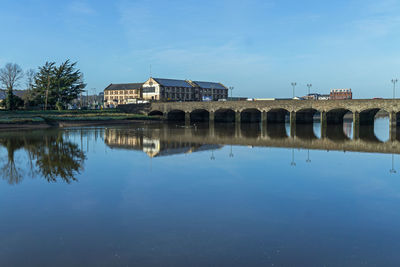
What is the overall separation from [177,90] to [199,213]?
140813mm

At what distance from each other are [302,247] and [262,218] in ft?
9.50

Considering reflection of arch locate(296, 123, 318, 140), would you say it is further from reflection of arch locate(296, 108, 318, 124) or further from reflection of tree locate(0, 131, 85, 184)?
reflection of tree locate(0, 131, 85, 184)

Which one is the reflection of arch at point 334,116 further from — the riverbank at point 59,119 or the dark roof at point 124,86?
the dark roof at point 124,86

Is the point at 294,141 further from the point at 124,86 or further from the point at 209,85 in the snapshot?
the point at 124,86

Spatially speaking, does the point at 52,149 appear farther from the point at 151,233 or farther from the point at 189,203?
the point at 151,233

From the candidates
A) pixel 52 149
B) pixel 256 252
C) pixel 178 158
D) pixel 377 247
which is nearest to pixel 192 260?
pixel 256 252

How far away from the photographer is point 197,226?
12.3 m

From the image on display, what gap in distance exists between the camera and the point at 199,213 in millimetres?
13883

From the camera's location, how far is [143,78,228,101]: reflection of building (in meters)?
146

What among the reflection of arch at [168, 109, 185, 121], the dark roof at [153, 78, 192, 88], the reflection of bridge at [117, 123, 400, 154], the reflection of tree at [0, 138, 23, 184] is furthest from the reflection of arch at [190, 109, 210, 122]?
the reflection of tree at [0, 138, 23, 184]

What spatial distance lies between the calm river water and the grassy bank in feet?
167

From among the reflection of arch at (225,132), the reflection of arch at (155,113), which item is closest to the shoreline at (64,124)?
the reflection of arch at (155,113)

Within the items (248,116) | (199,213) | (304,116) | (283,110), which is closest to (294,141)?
(199,213)

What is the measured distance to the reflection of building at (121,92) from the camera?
170000 millimetres
